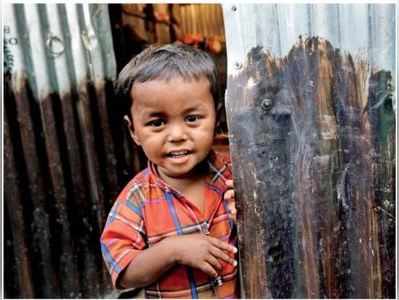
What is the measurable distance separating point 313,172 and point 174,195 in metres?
0.54

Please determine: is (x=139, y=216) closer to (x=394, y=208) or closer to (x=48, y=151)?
Answer: (x=48, y=151)

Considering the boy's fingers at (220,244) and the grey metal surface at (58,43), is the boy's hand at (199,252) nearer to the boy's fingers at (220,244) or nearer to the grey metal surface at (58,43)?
the boy's fingers at (220,244)

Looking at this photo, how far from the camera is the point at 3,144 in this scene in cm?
241

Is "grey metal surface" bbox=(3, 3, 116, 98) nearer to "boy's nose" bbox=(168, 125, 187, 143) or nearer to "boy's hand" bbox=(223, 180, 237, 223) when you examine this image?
"boy's nose" bbox=(168, 125, 187, 143)

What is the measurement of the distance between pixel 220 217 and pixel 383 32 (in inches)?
36.4

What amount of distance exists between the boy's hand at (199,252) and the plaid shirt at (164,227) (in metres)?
0.04

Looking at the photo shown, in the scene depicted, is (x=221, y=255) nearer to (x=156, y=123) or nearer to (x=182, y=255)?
(x=182, y=255)

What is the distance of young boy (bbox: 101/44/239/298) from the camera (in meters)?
2.02

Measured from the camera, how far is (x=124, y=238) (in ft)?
6.91

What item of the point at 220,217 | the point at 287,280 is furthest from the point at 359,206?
the point at 220,217

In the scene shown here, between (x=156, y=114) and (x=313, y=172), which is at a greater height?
(x=156, y=114)

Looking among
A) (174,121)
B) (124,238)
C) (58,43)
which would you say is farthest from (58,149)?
(174,121)

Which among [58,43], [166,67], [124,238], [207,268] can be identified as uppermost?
[58,43]

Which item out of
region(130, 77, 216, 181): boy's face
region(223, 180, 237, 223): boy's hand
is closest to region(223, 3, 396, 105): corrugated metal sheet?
region(130, 77, 216, 181): boy's face
